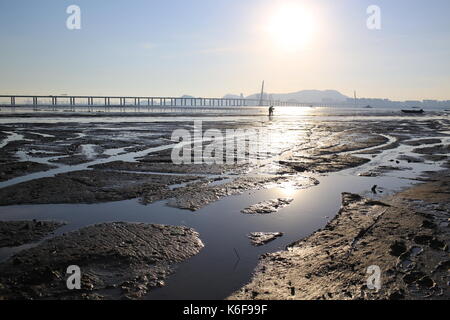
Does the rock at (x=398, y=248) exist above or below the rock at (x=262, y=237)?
above

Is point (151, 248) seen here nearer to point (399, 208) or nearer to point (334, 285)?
point (334, 285)

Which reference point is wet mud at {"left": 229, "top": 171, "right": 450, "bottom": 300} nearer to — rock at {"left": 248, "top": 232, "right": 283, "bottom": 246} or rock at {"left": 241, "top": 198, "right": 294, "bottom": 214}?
rock at {"left": 248, "top": 232, "right": 283, "bottom": 246}

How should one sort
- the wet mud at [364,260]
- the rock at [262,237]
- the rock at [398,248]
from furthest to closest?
1. the rock at [262,237]
2. the rock at [398,248]
3. the wet mud at [364,260]

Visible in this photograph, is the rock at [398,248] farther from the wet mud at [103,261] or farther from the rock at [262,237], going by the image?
the wet mud at [103,261]

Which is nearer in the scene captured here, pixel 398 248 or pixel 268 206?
pixel 398 248

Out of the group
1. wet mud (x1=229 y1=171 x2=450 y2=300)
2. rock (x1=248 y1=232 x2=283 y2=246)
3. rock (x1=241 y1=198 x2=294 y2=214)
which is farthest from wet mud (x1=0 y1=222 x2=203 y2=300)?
rock (x1=241 y1=198 x2=294 y2=214)

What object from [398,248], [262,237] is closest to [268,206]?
[262,237]

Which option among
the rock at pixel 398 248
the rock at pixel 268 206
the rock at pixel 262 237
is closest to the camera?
the rock at pixel 398 248

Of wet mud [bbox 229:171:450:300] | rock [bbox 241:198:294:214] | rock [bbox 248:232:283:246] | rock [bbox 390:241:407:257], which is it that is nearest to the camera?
wet mud [bbox 229:171:450:300]

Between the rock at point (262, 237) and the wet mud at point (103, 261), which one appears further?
the rock at point (262, 237)

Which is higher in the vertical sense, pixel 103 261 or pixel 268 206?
pixel 268 206

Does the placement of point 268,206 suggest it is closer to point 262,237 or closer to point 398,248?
point 262,237

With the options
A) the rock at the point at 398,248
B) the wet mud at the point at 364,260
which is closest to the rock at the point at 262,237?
the wet mud at the point at 364,260
